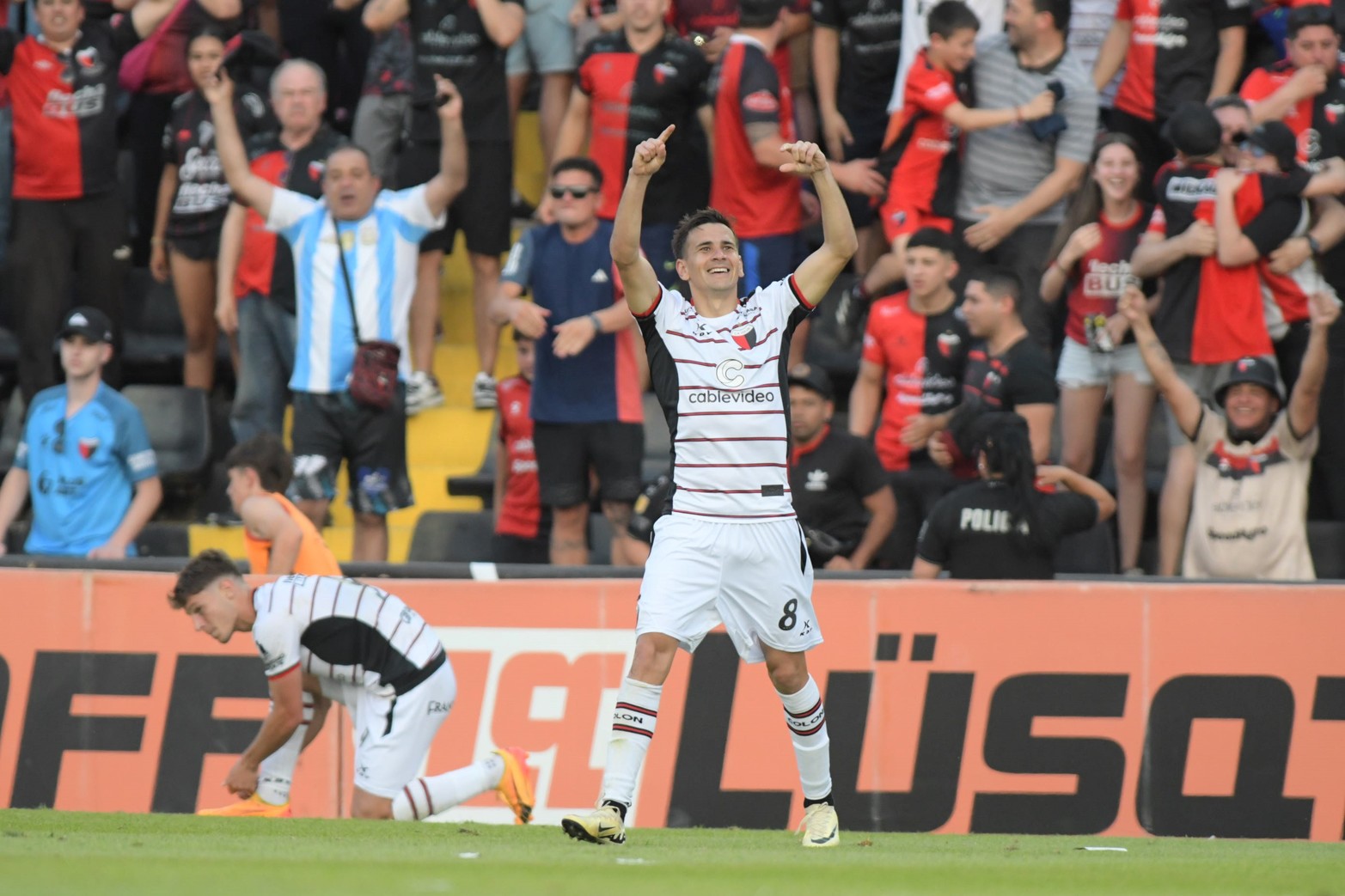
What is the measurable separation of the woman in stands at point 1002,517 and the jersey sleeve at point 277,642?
126 inches

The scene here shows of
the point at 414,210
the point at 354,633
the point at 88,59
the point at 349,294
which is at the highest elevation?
the point at 88,59

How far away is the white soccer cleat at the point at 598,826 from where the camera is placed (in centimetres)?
673

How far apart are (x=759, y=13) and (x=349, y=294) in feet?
Answer: 10.3

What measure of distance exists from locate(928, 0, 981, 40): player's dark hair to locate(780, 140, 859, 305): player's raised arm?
4.60 m

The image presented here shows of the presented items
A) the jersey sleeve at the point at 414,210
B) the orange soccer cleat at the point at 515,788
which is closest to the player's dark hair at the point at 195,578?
the orange soccer cleat at the point at 515,788

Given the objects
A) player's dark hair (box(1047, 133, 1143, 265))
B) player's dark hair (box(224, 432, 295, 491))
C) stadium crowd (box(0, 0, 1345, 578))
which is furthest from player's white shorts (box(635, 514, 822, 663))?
player's dark hair (box(1047, 133, 1143, 265))

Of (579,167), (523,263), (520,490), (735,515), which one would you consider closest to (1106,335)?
(579,167)

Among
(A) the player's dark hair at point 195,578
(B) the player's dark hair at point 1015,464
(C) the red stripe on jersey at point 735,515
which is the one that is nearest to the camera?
(C) the red stripe on jersey at point 735,515

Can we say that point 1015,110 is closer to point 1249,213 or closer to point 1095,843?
point 1249,213

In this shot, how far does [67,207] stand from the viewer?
1251cm

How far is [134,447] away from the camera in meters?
11.5

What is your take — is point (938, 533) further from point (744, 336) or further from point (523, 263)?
point (523, 263)

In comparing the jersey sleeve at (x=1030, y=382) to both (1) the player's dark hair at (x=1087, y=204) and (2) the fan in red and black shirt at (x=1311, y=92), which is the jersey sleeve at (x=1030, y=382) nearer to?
(1) the player's dark hair at (x=1087, y=204)

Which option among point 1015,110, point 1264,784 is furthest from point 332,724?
point 1015,110
